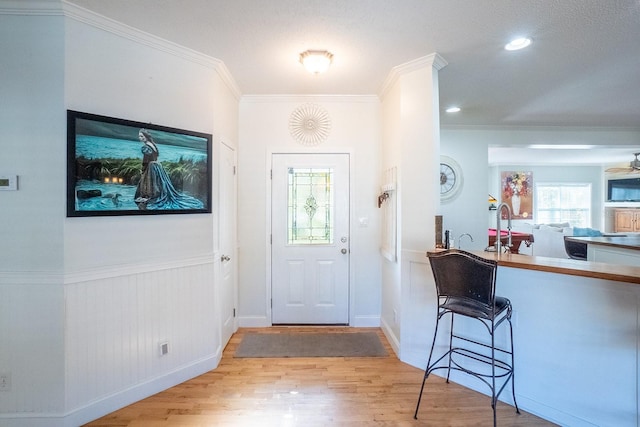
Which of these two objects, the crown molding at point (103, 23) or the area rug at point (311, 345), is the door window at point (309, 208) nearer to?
the area rug at point (311, 345)

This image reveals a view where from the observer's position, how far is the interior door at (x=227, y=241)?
2807 millimetres

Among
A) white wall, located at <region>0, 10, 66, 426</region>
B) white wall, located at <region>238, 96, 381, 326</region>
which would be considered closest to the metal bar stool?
white wall, located at <region>238, 96, 381, 326</region>

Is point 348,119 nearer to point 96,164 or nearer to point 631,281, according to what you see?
point 96,164

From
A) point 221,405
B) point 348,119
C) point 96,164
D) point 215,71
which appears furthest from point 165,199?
point 348,119

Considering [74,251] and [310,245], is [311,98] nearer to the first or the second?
[310,245]

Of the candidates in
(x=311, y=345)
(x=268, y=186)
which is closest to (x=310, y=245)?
(x=268, y=186)

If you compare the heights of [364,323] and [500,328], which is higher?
[500,328]

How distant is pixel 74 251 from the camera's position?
1.87 m

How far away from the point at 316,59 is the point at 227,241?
186cm

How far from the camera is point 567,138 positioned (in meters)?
4.71

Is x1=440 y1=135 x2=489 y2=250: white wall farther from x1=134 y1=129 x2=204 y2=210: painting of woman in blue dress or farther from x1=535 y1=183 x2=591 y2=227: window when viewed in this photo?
x1=535 y1=183 x2=591 y2=227: window

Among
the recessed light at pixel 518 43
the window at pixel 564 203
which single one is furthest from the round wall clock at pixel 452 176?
the window at pixel 564 203

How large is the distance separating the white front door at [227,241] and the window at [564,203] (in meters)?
8.94

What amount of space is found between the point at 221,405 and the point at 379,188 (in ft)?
8.18
